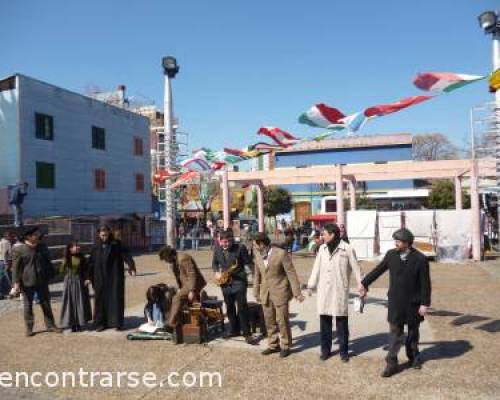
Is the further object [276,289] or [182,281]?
[182,281]

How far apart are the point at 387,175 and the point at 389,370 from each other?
17.3 m

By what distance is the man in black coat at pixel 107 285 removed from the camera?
827 centimetres

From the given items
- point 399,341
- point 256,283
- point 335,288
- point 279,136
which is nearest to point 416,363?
point 399,341

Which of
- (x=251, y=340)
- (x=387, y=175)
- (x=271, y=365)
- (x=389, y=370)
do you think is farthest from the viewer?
(x=387, y=175)

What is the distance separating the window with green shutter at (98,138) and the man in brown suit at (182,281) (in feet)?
69.4

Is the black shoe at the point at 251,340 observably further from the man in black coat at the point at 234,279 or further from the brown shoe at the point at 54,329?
the brown shoe at the point at 54,329

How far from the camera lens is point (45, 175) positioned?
76.7ft

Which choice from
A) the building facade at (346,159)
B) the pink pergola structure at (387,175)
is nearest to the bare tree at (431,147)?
the building facade at (346,159)

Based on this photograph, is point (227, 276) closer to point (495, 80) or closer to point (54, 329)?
point (54, 329)

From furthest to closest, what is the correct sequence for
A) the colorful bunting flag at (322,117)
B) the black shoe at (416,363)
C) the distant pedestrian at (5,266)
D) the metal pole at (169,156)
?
the metal pole at (169,156) → the distant pedestrian at (5,266) → the colorful bunting flag at (322,117) → the black shoe at (416,363)

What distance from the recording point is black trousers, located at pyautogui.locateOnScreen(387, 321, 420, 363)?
559cm

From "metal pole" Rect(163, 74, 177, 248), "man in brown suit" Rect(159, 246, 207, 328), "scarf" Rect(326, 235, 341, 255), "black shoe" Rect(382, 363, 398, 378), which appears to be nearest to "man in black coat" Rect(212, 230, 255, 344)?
"man in brown suit" Rect(159, 246, 207, 328)

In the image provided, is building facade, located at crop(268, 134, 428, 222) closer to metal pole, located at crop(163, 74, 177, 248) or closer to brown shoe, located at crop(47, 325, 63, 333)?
metal pole, located at crop(163, 74, 177, 248)

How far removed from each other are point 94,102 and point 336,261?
23892 mm
